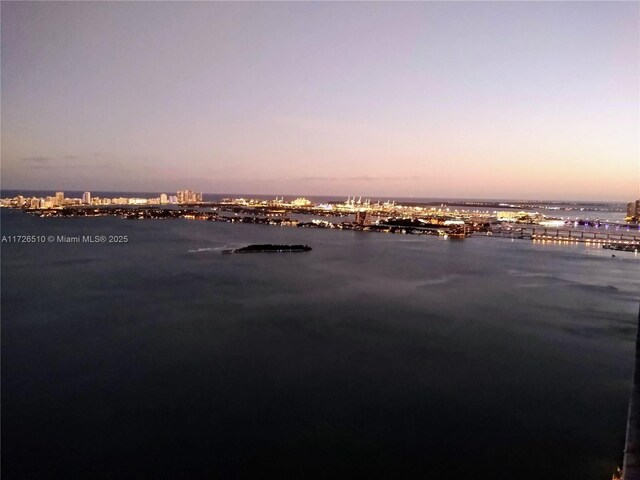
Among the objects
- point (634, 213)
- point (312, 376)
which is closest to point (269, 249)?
point (312, 376)

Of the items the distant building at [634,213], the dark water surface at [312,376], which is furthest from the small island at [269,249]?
the distant building at [634,213]

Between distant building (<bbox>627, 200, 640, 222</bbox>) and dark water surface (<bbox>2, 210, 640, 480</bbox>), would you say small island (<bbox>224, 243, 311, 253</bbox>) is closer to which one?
dark water surface (<bbox>2, 210, 640, 480</bbox>)

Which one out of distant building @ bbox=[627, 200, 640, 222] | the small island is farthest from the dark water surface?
distant building @ bbox=[627, 200, 640, 222]

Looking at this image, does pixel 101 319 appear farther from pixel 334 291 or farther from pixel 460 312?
pixel 460 312

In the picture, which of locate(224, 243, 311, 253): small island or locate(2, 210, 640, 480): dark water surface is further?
locate(224, 243, 311, 253): small island

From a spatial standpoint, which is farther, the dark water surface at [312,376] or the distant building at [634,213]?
the distant building at [634,213]

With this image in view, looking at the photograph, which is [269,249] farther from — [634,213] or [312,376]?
[634,213]

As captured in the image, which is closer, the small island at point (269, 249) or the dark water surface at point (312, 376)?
the dark water surface at point (312, 376)

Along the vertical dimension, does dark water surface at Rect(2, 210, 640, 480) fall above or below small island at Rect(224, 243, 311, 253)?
below

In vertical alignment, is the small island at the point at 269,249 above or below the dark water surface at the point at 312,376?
above

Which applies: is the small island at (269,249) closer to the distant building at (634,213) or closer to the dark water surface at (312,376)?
the dark water surface at (312,376)
